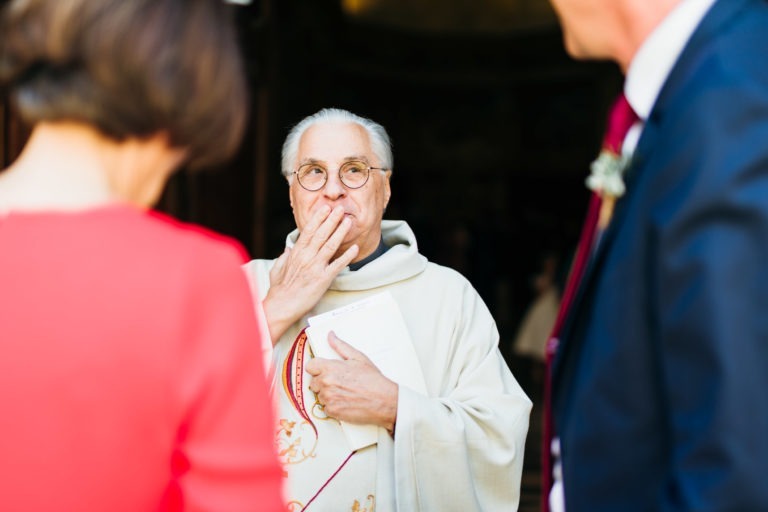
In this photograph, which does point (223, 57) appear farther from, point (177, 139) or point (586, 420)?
point (586, 420)

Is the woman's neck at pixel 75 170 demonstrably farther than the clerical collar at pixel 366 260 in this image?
No

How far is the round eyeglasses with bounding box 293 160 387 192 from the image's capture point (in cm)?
239

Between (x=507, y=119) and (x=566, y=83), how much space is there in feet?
3.06

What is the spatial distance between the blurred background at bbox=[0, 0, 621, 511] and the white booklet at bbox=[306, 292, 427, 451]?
8.61 metres

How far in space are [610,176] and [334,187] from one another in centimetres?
121

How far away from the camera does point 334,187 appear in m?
2.36

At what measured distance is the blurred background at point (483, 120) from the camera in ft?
38.9

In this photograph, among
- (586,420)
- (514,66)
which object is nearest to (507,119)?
(514,66)

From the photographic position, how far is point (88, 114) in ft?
3.40

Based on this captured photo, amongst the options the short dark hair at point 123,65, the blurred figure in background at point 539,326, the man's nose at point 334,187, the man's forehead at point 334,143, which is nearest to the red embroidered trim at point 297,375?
the man's nose at point 334,187

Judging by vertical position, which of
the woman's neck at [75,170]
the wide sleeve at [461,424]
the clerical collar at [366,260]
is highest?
the woman's neck at [75,170]

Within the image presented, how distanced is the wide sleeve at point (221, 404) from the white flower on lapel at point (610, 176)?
0.51 m

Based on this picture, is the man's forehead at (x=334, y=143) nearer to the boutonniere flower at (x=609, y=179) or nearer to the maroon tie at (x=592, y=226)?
the maroon tie at (x=592, y=226)

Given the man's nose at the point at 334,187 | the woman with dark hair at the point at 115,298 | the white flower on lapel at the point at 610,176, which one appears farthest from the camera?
the man's nose at the point at 334,187
